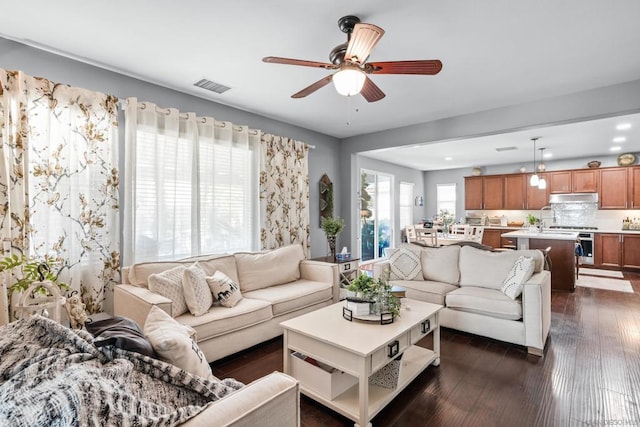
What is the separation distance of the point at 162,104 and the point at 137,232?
139 cm

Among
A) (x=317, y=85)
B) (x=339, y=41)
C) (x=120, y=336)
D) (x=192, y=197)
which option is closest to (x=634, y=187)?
(x=339, y=41)

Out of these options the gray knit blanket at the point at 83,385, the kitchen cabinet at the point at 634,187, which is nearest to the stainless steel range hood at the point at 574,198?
the kitchen cabinet at the point at 634,187

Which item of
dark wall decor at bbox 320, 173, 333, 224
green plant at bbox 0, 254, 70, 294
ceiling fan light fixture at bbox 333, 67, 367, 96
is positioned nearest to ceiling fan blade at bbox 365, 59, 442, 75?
ceiling fan light fixture at bbox 333, 67, 367, 96

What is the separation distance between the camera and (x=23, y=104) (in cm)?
246

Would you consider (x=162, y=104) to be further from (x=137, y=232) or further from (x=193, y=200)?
(x=137, y=232)

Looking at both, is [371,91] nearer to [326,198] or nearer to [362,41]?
[362,41]

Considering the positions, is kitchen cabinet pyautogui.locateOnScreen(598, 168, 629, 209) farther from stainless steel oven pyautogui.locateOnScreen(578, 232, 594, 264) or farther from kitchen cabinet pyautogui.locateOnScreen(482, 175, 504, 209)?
kitchen cabinet pyautogui.locateOnScreen(482, 175, 504, 209)

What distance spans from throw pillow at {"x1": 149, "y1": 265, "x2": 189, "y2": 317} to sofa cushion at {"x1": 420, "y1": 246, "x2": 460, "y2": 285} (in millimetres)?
2833

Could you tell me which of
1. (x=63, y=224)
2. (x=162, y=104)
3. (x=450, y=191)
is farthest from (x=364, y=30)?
(x=450, y=191)

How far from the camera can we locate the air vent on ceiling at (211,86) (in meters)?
3.30

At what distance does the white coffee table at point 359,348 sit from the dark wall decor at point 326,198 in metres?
2.91

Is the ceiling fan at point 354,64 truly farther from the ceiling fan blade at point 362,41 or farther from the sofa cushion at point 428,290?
the sofa cushion at point 428,290

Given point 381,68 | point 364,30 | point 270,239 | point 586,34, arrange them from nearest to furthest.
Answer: point 364,30 < point 381,68 < point 586,34 < point 270,239

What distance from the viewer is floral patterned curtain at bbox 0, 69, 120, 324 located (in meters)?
2.40
